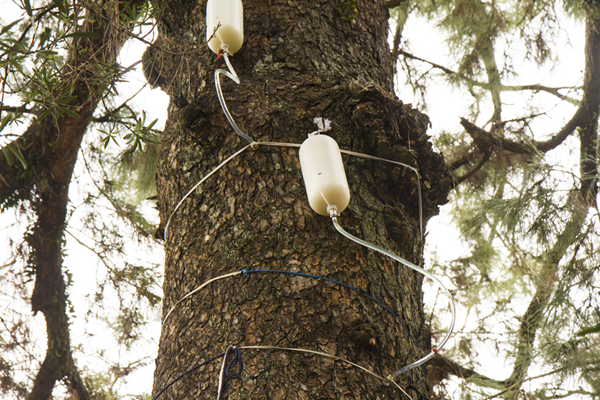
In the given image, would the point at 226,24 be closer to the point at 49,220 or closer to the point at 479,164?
the point at 49,220

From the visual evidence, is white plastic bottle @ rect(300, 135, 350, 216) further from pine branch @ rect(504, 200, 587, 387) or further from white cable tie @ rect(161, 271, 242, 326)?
pine branch @ rect(504, 200, 587, 387)

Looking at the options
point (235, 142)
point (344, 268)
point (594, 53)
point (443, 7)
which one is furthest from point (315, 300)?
point (443, 7)

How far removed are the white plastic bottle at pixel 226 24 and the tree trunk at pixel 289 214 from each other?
5cm

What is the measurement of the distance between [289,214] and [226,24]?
19.3 inches

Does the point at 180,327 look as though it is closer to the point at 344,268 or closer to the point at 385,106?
the point at 344,268

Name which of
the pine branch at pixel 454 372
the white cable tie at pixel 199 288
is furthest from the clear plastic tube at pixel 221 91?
the pine branch at pixel 454 372

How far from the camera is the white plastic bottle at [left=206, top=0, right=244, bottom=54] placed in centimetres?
119

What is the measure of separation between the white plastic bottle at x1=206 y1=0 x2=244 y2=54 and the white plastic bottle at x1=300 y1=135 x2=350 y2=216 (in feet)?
1.18

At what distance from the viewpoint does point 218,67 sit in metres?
1.27

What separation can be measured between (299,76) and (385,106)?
8.6 inches

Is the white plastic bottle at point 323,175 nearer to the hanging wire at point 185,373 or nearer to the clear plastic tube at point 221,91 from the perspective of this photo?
the clear plastic tube at point 221,91

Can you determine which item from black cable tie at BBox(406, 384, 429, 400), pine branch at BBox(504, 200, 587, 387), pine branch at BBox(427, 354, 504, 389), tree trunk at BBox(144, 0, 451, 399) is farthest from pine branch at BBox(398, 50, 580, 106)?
black cable tie at BBox(406, 384, 429, 400)

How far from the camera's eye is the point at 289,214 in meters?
1.03

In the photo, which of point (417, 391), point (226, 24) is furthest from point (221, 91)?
point (417, 391)
